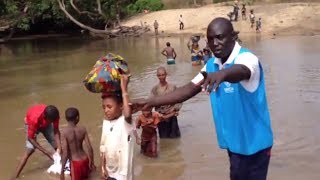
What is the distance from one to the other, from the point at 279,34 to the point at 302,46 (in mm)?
7605

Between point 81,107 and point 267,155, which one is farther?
point 81,107

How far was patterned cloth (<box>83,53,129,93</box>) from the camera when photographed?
3959 mm

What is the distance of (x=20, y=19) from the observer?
127 ft

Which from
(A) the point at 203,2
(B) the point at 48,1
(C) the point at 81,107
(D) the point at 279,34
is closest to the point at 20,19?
(B) the point at 48,1

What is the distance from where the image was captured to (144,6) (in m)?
44.5

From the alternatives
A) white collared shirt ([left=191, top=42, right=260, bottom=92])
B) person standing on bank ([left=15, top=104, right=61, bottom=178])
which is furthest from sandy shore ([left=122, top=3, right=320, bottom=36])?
white collared shirt ([left=191, top=42, right=260, bottom=92])

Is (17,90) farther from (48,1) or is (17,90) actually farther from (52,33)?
(52,33)

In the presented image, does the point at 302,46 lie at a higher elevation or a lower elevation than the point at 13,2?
lower

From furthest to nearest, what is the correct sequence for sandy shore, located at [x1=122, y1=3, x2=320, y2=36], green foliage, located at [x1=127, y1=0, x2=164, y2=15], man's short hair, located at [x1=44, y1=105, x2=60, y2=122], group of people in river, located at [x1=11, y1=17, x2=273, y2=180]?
green foliage, located at [x1=127, y1=0, x2=164, y2=15]
sandy shore, located at [x1=122, y1=3, x2=320, y2=36]
man's short hair, located at [x1=44, y1=105, x2=60, y2=122]
group of people in river, located at [x1=11, y1=17, x2=273, y2=180]

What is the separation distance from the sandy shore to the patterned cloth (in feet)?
92.0

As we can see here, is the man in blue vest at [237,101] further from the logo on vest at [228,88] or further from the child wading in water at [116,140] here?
the child wading in water at [116,140]

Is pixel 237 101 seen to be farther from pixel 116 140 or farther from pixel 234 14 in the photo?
pixel 234 14

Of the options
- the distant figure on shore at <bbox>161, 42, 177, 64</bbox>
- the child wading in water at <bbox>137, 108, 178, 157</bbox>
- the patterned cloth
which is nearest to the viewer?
the patterned cloth

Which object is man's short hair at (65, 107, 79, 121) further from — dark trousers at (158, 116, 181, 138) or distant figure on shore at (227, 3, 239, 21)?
distant figure on shore at (227, 3, 239, 21)
